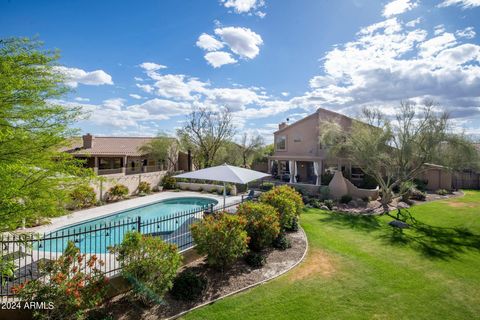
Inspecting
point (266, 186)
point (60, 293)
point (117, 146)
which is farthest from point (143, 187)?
point (60, 293)

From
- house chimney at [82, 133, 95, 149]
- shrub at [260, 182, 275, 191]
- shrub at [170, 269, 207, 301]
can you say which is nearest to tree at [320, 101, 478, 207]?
shrub at [260, 182, 275, 191]

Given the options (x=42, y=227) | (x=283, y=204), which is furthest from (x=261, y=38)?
(x=42, y=227)

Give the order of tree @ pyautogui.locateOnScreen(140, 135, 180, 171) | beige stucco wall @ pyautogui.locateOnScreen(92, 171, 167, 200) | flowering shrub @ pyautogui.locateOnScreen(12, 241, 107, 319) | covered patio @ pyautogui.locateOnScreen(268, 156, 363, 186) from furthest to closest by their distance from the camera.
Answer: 1. tree @ pyautogui.locateOnScreen(140, 135, 180, 171)
2. covered patio @ pyautogui.locateOnScreen(268, 156, 363, 186)
3. beige stucco wall @ pyautogui.locateOnScreen(92, 171, 167, 200)
4. flowering shrub @ pyautogui.locateOnScreen(12, 241, 107, 319)

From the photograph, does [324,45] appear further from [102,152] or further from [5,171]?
[102,152]

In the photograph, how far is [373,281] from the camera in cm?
896

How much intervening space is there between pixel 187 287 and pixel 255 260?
3.04 m

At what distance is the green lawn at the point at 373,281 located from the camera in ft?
23.6

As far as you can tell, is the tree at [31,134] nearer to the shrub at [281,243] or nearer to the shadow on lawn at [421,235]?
the shrub at [281,243]

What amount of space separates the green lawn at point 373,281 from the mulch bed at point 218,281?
1.40ft

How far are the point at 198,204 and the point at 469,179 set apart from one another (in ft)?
118

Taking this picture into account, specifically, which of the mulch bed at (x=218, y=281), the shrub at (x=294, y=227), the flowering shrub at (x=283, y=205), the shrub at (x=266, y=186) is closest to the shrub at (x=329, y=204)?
the shrub at (x=266, y=186)

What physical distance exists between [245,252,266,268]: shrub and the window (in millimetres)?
25474

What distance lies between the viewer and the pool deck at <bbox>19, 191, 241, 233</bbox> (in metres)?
15.7

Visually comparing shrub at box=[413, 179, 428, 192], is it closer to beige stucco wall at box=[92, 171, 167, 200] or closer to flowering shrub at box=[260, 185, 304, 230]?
flowering shrub at box=[260, 185, 304, 230]
